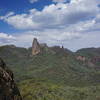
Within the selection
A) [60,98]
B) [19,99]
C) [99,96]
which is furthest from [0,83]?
[99,96]

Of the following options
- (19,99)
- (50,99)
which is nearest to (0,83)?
(19,99)

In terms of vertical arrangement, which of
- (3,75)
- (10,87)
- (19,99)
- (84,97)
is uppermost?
(3,75)

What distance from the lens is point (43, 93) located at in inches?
5846

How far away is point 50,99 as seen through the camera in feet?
450

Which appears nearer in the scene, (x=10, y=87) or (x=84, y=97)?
(x=10, y=87)

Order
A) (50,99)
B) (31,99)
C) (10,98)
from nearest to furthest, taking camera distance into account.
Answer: (10,98) → (31,99) → (50,99)

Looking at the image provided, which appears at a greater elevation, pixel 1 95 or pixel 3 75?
pixel 3 75

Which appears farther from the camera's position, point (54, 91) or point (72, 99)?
point (54, 91)

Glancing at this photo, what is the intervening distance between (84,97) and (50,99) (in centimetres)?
4105

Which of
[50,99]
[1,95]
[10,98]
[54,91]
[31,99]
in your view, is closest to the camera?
[1,95]

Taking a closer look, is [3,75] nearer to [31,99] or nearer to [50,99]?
[31,99]

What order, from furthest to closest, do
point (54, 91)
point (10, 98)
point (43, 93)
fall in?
point (54, 91) < point (43, 93) < point (10, 98)

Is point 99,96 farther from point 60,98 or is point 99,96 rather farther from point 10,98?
point 10,98

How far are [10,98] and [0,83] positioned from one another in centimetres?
318
